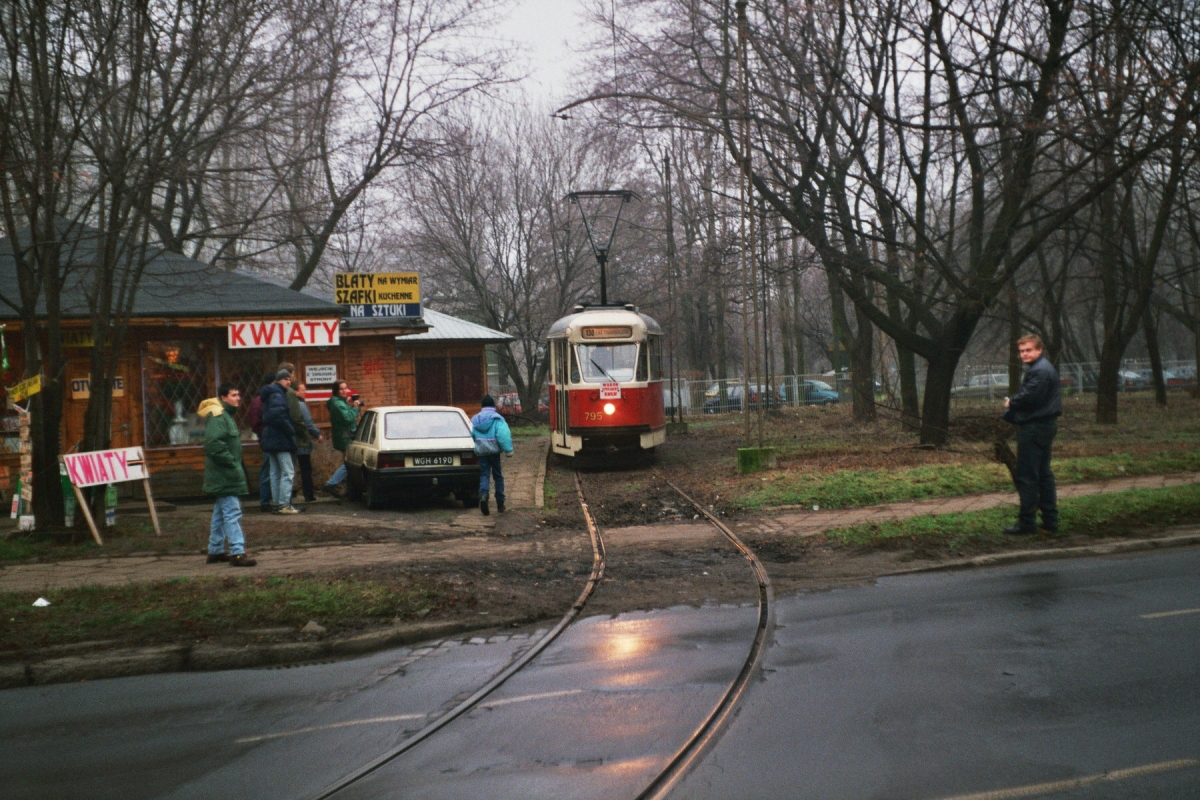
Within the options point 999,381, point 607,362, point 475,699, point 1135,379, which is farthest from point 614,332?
point 1135,379

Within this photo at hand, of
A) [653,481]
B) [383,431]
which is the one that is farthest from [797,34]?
[383,431]

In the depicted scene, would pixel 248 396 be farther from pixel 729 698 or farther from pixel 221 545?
pixel 729 698

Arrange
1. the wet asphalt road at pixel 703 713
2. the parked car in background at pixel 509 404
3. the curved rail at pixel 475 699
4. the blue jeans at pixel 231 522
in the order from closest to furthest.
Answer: the wet asphalt road at pixel 703 713 < the curved rail at pixel 475 699 < the blue jeans at pixel 231 522 < the parked car in background at pixel 509 404

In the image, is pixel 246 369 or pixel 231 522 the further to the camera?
pixel 246 369

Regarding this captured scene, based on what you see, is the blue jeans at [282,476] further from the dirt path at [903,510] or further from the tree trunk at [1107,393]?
the tree trunk at [1107,393]

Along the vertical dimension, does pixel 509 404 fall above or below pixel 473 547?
above

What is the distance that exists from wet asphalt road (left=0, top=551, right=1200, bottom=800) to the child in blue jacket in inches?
264

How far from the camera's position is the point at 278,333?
16781mm

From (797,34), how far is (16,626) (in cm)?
1481

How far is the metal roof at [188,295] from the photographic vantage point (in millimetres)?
16312

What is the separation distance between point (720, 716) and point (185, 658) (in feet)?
12.9

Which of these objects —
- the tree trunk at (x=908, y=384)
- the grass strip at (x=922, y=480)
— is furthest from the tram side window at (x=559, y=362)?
the tree trunk at (x=908, y=384)

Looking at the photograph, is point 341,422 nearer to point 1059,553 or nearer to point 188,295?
point 188,295

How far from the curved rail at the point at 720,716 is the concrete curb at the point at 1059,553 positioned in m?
1.70
